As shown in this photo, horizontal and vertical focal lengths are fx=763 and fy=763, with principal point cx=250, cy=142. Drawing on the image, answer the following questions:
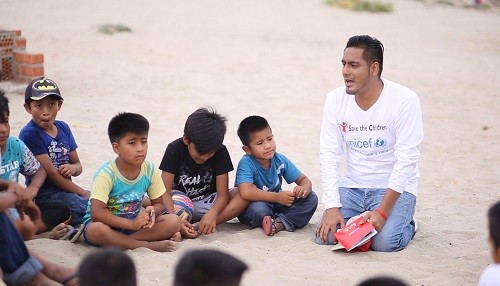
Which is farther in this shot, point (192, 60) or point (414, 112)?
point (192, 60)

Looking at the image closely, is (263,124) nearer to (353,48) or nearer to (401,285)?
(353,48)

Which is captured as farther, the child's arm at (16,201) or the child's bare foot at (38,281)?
the child's bare foot at (38,281)

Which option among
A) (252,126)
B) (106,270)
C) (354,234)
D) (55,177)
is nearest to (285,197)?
(252,126)

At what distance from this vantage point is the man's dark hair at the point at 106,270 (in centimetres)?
300

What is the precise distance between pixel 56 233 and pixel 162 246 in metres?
0.76

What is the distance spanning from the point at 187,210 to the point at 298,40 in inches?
480

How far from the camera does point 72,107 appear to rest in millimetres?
9680

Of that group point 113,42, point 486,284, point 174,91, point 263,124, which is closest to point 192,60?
point 113,42

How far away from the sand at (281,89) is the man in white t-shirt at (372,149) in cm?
23

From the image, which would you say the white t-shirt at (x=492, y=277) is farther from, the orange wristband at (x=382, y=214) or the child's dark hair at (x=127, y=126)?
the child's dark hair at (x=127, y=126)

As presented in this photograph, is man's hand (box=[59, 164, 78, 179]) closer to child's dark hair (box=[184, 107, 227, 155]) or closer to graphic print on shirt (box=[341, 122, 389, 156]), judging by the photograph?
child's dark hair (box=[184, 107, 227, 155])

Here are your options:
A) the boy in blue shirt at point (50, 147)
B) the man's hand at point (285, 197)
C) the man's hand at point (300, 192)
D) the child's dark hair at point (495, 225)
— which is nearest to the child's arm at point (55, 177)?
the boy in blue shirt at point (50, 147)

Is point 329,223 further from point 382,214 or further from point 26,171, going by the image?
point 26,171

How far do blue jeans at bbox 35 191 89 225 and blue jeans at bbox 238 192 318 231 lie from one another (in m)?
1.22
